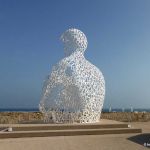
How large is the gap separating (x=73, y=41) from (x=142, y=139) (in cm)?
533

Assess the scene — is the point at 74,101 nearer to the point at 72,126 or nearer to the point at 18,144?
the point at 72,126

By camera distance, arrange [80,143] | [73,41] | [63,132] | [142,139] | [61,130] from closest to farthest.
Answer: [80,143] < [142,139] < [63,132] < [61,130] < [73,41]

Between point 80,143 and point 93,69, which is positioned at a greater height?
point 93,69

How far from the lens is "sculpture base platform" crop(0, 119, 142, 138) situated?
12562 millimetres

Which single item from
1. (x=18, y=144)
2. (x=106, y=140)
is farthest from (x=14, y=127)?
(x=106, y=140)

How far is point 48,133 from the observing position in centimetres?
1267

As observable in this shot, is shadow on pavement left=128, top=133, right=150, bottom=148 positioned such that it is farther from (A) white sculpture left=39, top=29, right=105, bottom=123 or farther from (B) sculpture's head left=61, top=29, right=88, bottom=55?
(B) sculpture's head left=61, top=29, right=88, bottom=55

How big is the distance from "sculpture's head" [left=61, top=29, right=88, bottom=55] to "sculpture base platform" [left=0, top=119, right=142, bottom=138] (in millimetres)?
3535

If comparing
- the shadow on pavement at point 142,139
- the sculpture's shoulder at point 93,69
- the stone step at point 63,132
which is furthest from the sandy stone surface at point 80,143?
the sculpture's shoulder at point 93,69

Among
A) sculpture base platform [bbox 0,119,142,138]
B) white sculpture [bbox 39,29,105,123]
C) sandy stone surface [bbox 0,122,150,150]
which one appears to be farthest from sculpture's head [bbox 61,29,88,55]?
sandy stone surface [bbox 0,122,150,150]

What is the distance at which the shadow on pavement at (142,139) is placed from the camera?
1139 cm

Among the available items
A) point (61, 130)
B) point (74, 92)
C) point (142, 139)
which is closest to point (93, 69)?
point (74, 92)

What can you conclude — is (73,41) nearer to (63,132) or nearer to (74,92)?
(74,92)

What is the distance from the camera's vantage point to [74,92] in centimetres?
1442
